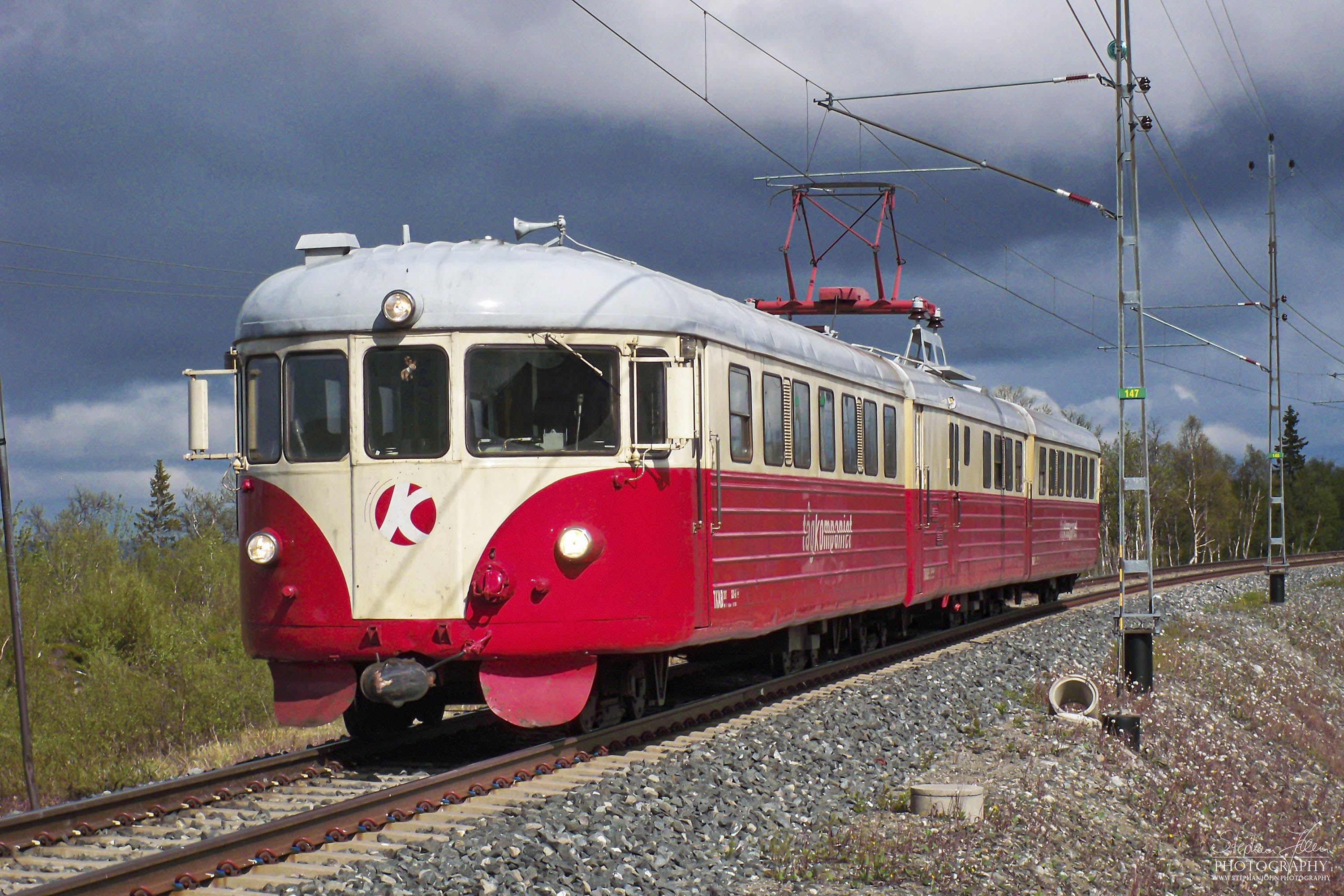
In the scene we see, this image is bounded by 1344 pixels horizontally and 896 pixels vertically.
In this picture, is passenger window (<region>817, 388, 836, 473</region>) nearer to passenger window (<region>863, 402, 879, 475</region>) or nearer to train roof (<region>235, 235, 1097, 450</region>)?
passenger window (<region>863, 402, 879, 475</region>)

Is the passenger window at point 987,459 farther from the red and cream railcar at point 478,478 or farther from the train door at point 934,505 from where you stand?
the red and cream railcar at point 478,478

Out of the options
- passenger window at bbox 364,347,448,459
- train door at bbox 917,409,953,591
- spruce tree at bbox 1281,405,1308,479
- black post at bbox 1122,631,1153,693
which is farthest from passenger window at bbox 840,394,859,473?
spruce tree at bbox 1281,405,1308,479

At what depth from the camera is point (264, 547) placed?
8938 mm

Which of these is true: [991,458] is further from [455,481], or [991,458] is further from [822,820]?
[822,820]

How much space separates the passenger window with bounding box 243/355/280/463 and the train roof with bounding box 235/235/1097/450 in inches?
8.1

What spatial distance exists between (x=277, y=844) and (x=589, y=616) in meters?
2.78

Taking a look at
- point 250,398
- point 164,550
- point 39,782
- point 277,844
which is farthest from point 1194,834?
point 164,550

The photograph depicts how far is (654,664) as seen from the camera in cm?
1036

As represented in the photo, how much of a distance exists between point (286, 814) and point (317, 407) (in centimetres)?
273

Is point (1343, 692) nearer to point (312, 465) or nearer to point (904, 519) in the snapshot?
point (904, 519)

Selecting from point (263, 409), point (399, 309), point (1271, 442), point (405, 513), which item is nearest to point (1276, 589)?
point (1271, 442)

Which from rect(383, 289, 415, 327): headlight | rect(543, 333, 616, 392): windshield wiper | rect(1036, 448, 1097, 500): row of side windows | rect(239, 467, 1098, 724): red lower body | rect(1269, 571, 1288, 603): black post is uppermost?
rect(383, 289, 415, 327): headlight

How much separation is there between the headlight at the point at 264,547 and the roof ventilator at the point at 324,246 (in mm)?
1955

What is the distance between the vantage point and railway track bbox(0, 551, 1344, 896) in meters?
6.11
